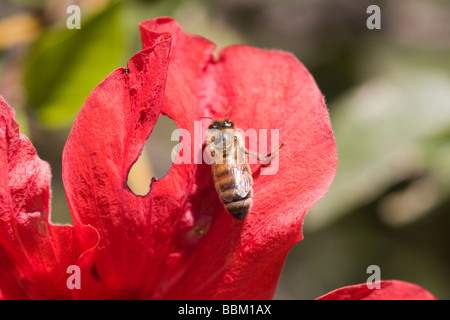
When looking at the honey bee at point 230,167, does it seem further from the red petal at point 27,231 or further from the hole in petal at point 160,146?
the hole in petal at point 160,146

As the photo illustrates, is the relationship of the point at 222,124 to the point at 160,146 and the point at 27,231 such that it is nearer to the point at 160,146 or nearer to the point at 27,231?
the point at 27,231

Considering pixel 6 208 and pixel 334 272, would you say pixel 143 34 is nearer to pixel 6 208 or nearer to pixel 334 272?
pixel 6 208

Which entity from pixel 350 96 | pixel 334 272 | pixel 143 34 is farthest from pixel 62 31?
pixel 334 272

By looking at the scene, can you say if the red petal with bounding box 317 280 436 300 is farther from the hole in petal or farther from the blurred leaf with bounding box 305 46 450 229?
the hole in petal

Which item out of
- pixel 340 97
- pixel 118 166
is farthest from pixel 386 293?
pixel 340 97

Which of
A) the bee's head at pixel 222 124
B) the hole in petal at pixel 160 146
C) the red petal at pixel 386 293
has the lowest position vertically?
the hole in petal at pixel 160 146

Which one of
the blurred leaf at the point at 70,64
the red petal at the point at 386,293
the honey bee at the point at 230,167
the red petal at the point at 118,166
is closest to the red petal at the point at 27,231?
the red petal at the point at 118,166
